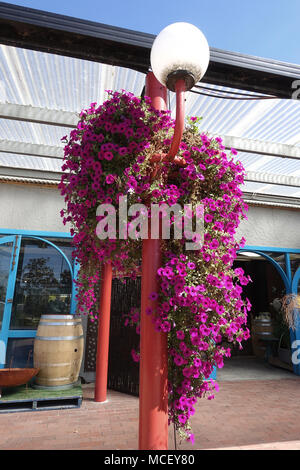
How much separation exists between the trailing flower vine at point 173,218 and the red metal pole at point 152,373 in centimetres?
5

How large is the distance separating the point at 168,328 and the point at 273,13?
2790 millimetres

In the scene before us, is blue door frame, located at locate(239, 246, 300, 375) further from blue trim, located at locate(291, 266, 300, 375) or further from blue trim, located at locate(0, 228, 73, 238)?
blue trim, located at locate(0, 228, 73, 238)

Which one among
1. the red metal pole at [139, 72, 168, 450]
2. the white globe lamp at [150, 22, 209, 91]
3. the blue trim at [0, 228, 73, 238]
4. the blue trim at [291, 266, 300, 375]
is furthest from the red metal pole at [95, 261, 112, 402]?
the blue trim at [291, 266, 300, 375]

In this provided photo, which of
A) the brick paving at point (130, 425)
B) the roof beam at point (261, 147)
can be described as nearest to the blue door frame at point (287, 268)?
the brick paving at point (130, 425)

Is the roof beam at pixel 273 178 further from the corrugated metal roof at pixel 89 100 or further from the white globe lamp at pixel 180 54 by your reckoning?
the white globe lamp at pixel 180 54

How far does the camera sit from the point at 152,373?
1.59 metres

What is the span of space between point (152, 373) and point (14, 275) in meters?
3.77

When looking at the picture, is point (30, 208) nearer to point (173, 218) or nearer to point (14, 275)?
point (14, 275)

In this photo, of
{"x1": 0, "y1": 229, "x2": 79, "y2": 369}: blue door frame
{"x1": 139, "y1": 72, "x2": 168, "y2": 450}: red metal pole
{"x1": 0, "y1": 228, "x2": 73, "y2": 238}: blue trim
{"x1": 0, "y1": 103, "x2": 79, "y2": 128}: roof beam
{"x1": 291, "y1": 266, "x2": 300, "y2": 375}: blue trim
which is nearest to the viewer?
{"x1": 139, "y1": 72, "x2": 168, "y2": 450}: red metal pole

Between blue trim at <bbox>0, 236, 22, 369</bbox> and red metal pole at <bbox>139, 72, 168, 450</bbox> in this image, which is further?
blue trim at <bbox>0, 236, 22, 369</bbox>

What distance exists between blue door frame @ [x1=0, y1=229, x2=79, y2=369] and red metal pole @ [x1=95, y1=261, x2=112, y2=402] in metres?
0.92

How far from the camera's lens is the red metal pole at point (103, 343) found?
3768mm

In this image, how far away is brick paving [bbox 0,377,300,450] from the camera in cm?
259

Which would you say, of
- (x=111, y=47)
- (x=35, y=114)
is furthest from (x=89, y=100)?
(x=111, y=47)
